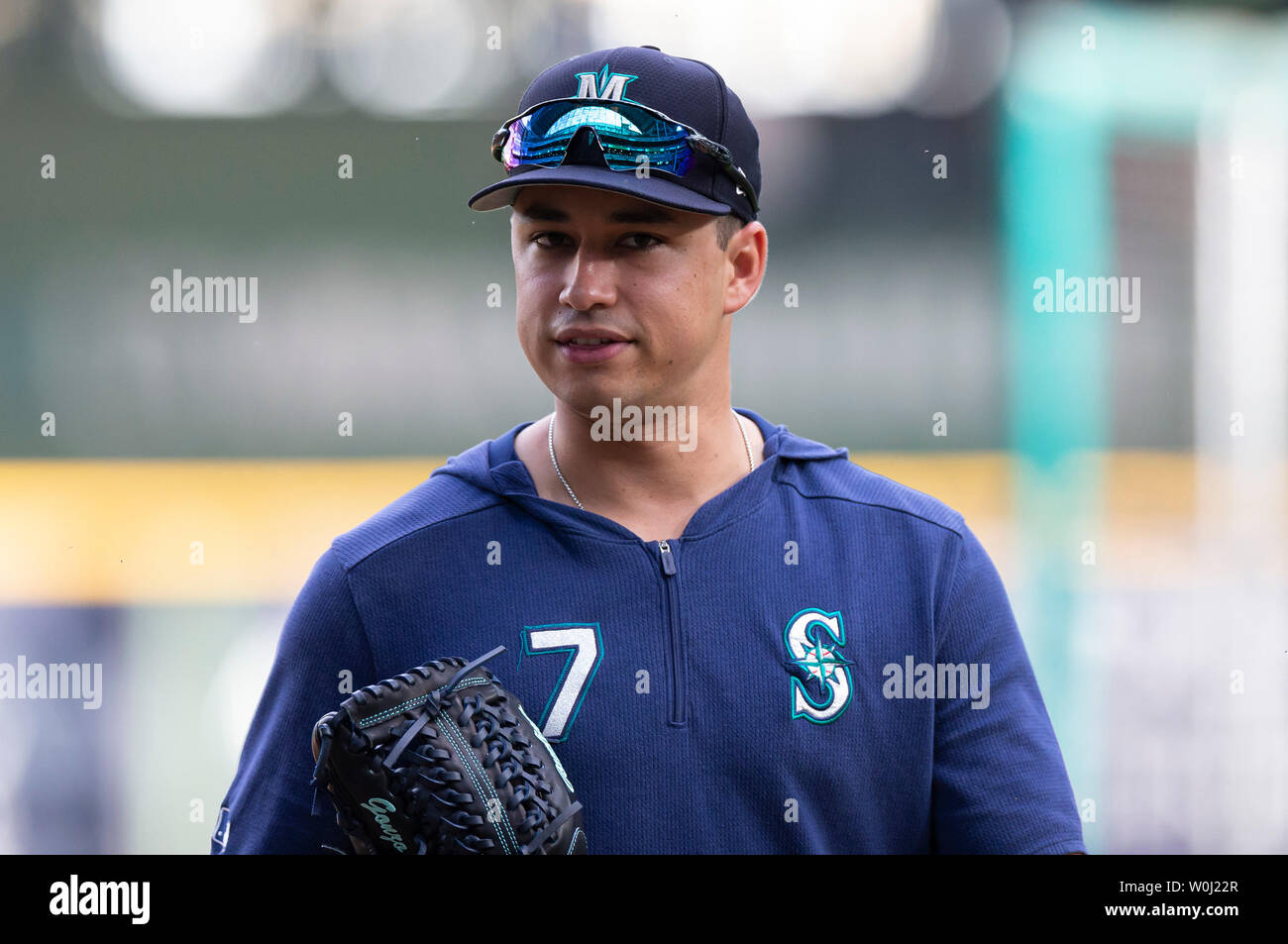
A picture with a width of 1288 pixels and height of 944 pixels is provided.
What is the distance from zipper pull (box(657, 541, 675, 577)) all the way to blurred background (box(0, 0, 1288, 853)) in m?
2.05

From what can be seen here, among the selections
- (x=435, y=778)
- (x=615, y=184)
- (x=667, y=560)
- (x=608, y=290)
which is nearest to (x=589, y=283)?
(x=608, y=290)

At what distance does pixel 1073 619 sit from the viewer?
3.71m

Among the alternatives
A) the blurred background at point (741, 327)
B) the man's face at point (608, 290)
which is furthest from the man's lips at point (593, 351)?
the blurred background at point (741, 327)

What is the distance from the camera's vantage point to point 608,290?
1.58 metres

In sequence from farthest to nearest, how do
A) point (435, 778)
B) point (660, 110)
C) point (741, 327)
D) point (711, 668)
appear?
1. point (741, 327)
2. point (660, 110)
3. point (711, 668)
4. point (435, 778)

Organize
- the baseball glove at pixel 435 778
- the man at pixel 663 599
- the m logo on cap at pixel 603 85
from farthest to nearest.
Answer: the m logo on cap at pixel 603 85
the man at pixel 663 599
the baseball glove at pixel 435 778

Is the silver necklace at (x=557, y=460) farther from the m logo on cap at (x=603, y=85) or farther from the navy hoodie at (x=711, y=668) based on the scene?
the m logo on cap at (x=603, y=85)

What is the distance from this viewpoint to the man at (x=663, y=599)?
5.03ft

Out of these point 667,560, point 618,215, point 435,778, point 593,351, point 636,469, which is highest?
point 618,215

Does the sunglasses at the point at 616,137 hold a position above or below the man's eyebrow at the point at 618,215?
above

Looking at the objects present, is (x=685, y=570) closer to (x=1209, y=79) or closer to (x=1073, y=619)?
(x=1073, y=619)

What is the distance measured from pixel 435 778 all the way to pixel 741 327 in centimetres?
239

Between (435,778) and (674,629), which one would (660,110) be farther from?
(435,778)
